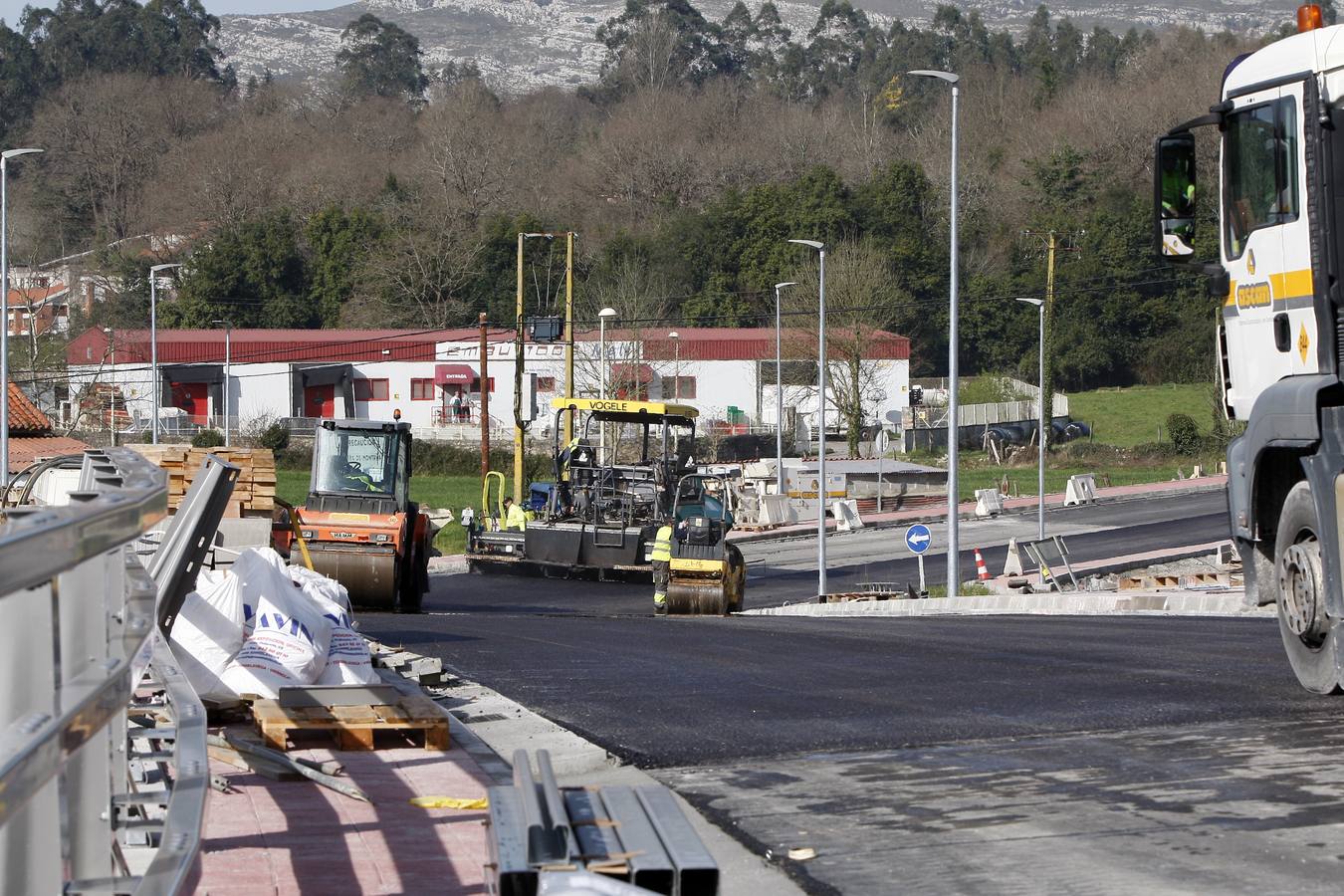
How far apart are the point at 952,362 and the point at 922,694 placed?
2038 centimetres

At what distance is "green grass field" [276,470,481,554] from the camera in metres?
49.3

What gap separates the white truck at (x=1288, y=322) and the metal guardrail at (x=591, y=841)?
5.51 metres

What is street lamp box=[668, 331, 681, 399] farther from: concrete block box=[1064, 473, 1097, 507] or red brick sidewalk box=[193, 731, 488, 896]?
red brick sidewalk box=[193, 731, 488, 896]

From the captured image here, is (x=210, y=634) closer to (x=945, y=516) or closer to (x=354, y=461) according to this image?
(x=354, y=461)

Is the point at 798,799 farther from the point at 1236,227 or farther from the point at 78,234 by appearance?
the point at 78,234

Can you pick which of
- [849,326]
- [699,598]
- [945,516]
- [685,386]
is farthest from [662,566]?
[685,386]

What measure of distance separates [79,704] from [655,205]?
312 feet

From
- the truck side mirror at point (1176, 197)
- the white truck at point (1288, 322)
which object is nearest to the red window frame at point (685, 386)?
the truck side mirror at point (1176, 197)

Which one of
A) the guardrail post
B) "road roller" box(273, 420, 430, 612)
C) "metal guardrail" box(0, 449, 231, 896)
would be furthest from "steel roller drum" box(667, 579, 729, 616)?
the guardrail post

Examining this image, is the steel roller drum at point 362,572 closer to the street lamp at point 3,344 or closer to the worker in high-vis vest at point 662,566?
the worker in high-vis vest at point 662,566

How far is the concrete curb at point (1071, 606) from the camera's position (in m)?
19.9

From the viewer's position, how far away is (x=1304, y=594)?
29.8 ft

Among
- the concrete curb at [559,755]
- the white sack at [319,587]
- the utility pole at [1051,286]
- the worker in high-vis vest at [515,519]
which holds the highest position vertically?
the utility pole at [1051,286]

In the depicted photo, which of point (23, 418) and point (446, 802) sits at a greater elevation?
point (23, 418)
